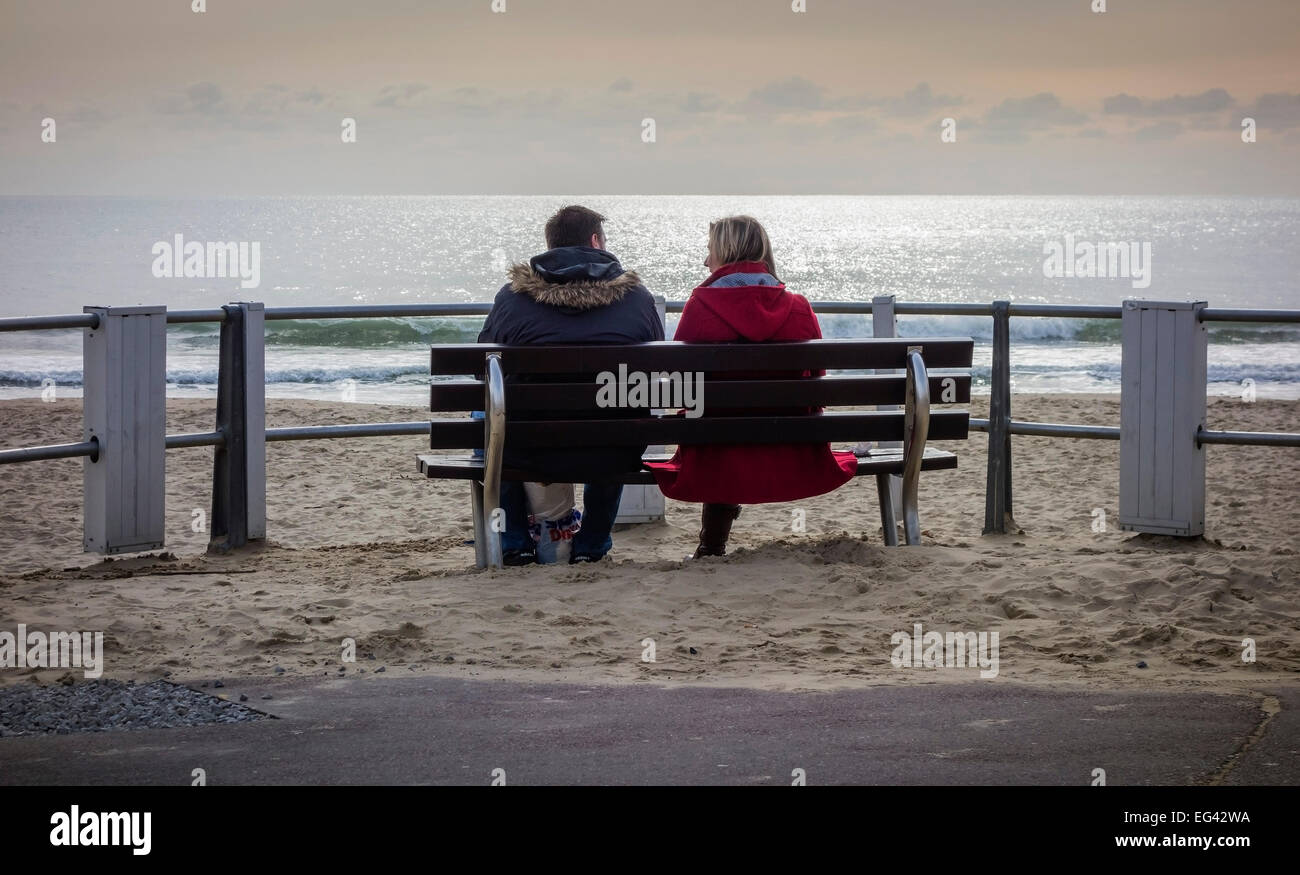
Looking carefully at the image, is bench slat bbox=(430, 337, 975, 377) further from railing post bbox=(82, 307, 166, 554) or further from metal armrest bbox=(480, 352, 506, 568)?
railing post bbox=(82, 307, 166, 554)

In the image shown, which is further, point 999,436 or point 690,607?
point 999,436

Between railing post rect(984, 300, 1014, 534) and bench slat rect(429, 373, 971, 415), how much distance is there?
4.71ft

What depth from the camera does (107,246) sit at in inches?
2552

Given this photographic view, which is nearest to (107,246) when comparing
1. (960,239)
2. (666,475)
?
(960,239)

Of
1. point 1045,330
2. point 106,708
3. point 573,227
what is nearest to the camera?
point 106,708

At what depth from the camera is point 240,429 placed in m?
6.60

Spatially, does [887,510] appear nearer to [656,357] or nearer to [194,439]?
[656,357]

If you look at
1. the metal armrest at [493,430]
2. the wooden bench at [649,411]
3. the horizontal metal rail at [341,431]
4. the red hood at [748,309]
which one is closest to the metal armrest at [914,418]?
the wooden bench at [649,411]

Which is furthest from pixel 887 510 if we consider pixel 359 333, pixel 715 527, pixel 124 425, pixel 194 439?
pixel 359 333

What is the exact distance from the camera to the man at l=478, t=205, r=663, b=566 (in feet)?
18.2

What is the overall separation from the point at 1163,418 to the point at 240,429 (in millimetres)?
4379

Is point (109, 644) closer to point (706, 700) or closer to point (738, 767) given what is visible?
point (706, 700)
